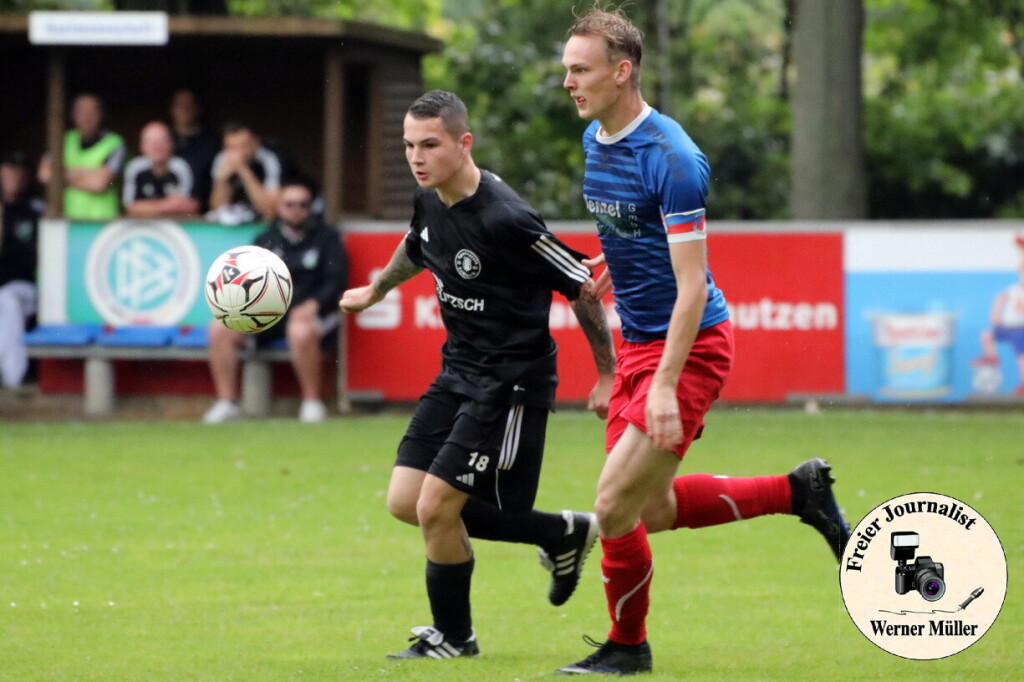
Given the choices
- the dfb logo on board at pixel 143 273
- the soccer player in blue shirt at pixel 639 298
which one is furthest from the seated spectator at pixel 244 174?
the soccer player in blue shirt at pixel 639 298

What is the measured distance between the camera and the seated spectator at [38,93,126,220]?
15.6 meters

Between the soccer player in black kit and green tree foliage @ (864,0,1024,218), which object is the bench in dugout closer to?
the soccer player in black kit

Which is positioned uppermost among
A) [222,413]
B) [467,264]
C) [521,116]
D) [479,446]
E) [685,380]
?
[521,116]

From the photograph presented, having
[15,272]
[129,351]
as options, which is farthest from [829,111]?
[15,272]

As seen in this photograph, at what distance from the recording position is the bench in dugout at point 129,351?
48.0 feet

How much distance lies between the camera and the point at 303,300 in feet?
46.8

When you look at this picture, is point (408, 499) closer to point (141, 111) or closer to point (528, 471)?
point (528, 471)

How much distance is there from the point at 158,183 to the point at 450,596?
1001cm

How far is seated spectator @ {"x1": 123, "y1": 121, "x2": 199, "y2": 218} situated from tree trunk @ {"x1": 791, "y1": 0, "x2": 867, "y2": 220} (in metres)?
6.48

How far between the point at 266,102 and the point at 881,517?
43.3ft

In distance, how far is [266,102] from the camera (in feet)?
57.8

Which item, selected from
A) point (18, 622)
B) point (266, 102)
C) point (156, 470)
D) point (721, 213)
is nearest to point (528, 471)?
point (18, 622)

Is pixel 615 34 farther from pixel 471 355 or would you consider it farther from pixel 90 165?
pixel 90 165

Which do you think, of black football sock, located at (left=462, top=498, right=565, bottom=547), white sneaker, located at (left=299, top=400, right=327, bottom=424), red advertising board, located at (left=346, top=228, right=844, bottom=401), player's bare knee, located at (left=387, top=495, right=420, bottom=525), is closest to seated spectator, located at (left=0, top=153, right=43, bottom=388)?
white sneaker, located at (left=299, top=400, right=327, bottom=424)
